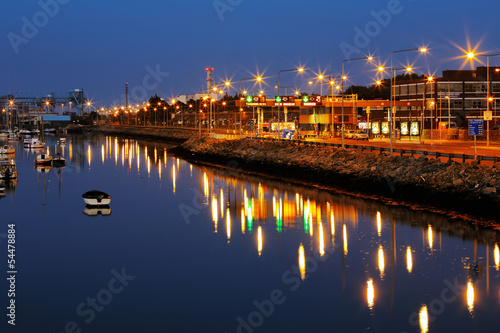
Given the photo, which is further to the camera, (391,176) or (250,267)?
(391,176)

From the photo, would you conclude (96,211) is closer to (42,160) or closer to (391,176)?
(391,176)

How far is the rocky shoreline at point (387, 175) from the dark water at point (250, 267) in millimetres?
2336

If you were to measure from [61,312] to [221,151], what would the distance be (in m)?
65.6

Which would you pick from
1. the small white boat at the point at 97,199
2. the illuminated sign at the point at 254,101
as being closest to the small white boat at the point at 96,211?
the small white boat at the point at 97,199

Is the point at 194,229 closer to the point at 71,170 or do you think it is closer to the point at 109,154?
the point at 71,170

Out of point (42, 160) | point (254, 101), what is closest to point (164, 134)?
point (254, 101)

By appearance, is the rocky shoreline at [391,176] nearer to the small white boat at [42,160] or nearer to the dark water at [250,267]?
the dark water at [250,267]

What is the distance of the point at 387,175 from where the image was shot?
159 feet

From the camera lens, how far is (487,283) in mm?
24781

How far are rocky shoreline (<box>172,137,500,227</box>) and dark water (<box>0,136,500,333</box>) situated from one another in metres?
2.36

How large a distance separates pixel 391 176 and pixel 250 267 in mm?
22538

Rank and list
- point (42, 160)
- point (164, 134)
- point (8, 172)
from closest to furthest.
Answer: point (8, 172) → point (42, 160) → point (164, 134)

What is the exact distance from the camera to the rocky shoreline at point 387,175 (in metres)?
38.7

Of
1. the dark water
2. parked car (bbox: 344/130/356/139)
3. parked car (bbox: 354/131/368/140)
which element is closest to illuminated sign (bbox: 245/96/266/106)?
parked car (bbox: 344/130/356/139)
